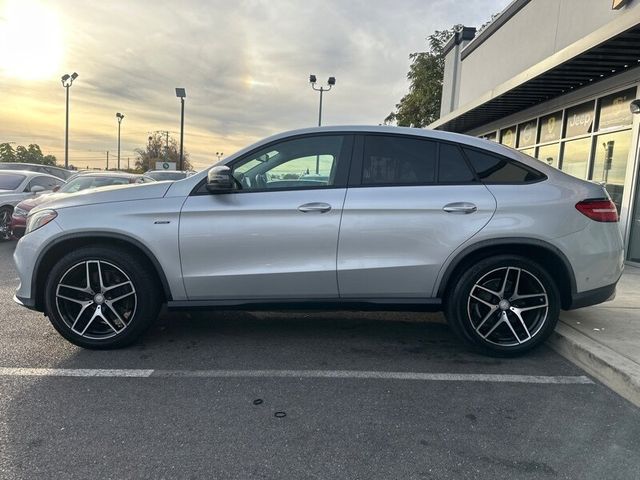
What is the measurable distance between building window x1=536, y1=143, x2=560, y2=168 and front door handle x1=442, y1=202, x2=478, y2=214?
7.41m

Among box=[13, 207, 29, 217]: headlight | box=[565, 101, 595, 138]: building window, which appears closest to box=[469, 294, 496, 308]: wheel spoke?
box=[565, 101, 595, 138]: building window

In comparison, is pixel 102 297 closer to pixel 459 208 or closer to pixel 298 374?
pixel 298 374

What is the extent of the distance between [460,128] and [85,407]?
15070mm

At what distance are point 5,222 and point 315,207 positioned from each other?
350 inches

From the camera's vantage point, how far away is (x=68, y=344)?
396cm

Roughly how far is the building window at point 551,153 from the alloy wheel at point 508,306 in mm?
7190

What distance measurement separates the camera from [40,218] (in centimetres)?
372

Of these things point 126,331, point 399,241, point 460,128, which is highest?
point 460,128

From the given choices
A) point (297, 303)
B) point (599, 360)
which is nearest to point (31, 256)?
point (297, 303)

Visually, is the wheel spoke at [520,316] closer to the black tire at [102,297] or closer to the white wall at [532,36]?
the black tire at [102,297]

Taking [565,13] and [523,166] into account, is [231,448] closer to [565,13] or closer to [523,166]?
[523,166]

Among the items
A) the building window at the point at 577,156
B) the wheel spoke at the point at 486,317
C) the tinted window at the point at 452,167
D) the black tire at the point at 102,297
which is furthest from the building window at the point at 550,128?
the black tire at the point at 102,297

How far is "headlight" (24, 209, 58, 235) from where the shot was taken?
3.68 meters

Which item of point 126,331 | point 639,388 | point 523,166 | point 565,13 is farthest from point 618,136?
point 126,331
